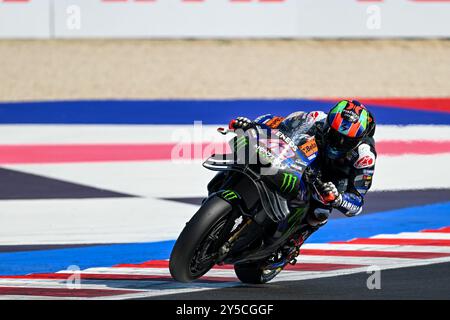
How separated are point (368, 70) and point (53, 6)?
21.1 feet

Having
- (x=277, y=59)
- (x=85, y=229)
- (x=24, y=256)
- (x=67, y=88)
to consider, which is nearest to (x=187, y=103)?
(x=67, y=88)

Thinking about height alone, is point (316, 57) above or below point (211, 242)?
above

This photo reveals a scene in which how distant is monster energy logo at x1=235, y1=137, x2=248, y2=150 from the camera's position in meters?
6.99

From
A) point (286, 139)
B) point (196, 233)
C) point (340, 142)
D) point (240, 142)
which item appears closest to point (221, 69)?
point (340, 142)

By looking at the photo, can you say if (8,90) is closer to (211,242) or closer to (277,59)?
(277,59)

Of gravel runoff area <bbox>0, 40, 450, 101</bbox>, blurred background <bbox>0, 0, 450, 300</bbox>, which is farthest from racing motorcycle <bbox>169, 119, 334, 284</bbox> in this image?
gravel runoff area <bbox>0, 40, 450, 101</bbox>

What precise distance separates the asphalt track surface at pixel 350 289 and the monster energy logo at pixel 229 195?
2.22ft

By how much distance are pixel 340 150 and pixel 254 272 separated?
1097 millimetres

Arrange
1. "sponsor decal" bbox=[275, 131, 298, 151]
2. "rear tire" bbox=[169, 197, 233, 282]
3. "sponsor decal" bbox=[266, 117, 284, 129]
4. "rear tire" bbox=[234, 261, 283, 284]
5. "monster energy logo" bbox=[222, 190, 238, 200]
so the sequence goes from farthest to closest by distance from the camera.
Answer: "rear tire" bbox=[234, 261, 283, 284] < "sponsor decal" bbox=[266, 117, 284, 129] < "sponsor decal" bbox=[275, 131, 298, 151] < "monster energy logo" bbox=[222, 190, 238, 200] < "rear tire" bbox=[169, 197, 233, 282]

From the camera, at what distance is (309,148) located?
7363mm

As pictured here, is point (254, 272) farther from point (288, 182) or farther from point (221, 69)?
point (221, 69)

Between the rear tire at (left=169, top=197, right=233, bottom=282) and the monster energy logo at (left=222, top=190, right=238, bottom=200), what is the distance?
5cm

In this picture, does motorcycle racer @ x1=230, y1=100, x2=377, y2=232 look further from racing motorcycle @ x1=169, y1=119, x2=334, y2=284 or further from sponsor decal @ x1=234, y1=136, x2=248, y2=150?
sponsor decal @ x1=234, y1=136, x2=248, y2=150

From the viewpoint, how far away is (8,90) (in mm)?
18984
